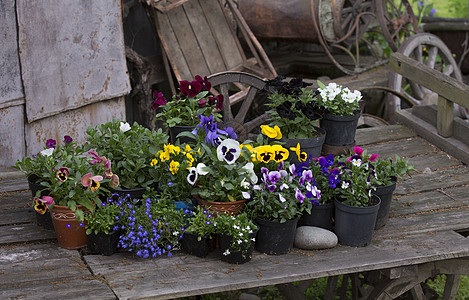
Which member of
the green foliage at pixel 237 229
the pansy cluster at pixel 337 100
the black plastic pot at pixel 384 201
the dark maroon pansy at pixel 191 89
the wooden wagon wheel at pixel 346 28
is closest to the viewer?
the green foliage at pixel 237 229

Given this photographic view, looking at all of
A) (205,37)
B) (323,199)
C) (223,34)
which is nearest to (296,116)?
(323,199)

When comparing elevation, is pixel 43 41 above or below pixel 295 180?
above

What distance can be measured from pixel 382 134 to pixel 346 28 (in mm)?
3102

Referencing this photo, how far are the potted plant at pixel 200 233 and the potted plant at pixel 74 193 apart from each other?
1.54 feet

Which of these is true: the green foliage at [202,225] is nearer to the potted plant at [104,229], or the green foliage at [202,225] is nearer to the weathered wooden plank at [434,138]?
the potted plant at [104,229]

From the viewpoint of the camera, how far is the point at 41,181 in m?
3.50

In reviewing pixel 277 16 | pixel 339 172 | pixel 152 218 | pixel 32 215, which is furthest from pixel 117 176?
pixel 277 16

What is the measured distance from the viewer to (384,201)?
3666mm

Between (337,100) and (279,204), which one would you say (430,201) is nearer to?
(337,100)

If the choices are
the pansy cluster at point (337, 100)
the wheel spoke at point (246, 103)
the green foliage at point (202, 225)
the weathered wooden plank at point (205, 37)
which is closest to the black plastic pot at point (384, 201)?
the pansy cluster at point (337, 100)

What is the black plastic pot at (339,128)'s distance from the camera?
12.8 ft

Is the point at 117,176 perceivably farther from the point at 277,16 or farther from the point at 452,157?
the point at 277,16

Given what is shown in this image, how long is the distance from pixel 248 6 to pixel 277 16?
1.20ft

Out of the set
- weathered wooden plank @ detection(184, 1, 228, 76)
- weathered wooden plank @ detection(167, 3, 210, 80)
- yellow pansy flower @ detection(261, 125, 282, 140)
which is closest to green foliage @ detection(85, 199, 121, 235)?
yellow pansy flower @ detection(261, 125, 282, 140)
